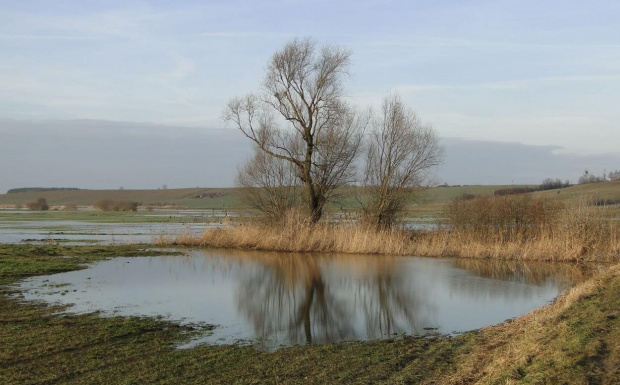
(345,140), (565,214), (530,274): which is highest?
(345,140)

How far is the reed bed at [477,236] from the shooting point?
2338cm

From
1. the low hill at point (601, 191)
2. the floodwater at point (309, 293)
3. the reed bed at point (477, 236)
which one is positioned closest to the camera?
the floodwater at point (309, 293)

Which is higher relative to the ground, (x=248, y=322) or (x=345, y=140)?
(x=345, y=140)

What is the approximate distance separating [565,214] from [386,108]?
10.3m

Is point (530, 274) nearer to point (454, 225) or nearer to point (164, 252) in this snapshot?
point (454, 225)

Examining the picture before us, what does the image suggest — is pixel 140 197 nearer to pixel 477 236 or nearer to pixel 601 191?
pixel 601 191

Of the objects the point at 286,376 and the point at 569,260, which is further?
the point at 569,260

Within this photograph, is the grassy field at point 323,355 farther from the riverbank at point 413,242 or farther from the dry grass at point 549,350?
the riverbank at point 413,242

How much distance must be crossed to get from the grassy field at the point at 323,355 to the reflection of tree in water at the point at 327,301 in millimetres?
1315

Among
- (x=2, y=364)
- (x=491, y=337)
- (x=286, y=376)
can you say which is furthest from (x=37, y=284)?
(x=491, y=337)

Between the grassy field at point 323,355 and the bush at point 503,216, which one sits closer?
the grassy field at point 323,355

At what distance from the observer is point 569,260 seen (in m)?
23.2

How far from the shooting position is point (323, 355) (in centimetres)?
881

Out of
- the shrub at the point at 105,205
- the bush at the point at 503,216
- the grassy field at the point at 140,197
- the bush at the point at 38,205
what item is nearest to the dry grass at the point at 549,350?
the bush at the point at 503,216
